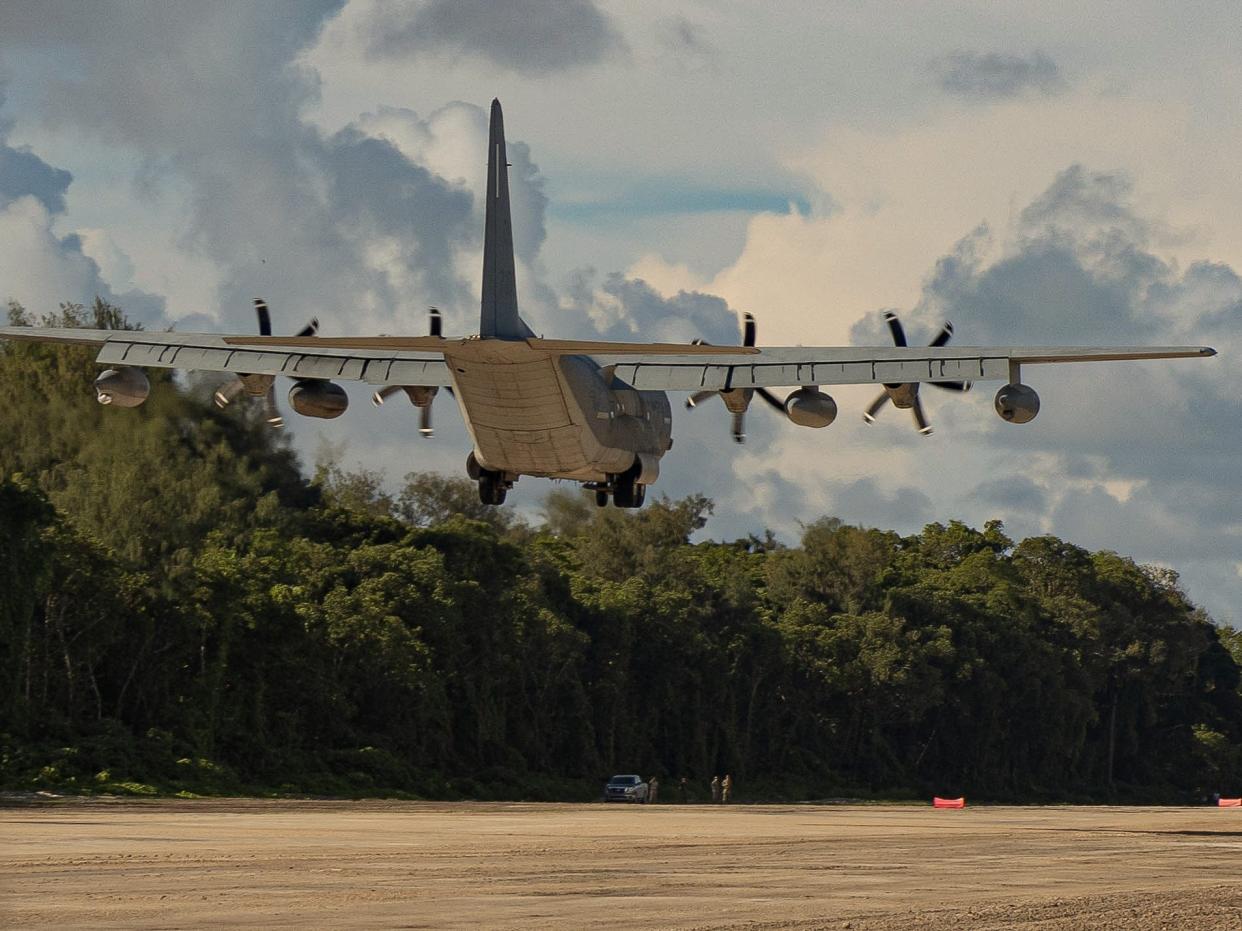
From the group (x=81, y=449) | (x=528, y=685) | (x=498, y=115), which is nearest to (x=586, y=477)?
(x=498, y=115)

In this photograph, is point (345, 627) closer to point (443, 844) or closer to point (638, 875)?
point (443, 844)

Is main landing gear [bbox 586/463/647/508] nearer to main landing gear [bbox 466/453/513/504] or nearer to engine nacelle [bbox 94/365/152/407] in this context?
main landing gear [bbox 466/453/513/504]

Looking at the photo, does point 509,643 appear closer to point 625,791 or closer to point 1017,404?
point 625,791

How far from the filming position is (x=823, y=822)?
191 feet

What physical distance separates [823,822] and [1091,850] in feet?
55.1

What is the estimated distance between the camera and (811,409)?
42.0 m

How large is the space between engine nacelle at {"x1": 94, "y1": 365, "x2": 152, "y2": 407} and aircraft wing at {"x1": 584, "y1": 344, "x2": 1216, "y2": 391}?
10.9m

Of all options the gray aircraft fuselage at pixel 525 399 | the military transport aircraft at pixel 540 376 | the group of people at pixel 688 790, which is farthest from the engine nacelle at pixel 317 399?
the group of people at pixel 688 790

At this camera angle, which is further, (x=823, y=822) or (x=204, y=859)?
(x=823, y=822)

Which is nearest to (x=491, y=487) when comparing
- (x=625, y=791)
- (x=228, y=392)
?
(x=228, y=392)

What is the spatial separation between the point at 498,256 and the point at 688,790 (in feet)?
208

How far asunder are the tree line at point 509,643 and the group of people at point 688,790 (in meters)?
1.61

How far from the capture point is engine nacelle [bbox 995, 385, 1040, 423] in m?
40.2

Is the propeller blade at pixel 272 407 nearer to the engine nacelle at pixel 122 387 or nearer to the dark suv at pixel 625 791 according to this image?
the engine nacelle at pixel 122 387
